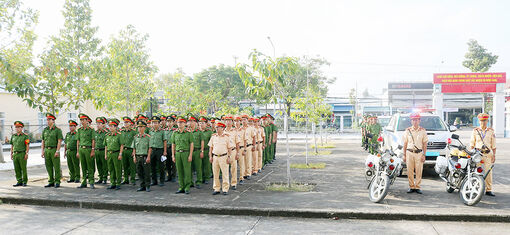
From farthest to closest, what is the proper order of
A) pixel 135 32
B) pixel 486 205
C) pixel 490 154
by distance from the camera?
pixel 135 32 < pixel 490 154 < pixel 486 205

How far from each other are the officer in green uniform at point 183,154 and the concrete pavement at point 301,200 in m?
0.32

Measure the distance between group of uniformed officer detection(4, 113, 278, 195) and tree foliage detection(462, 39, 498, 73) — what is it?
4581 centimetres

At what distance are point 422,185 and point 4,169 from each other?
14.3 m

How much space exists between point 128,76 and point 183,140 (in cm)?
688

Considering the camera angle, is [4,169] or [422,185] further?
[4,169]

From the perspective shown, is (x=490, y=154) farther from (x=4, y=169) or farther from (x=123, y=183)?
(x=4, y=169)

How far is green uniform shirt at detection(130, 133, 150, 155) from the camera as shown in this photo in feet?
29.9

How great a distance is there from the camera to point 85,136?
31.7 feet

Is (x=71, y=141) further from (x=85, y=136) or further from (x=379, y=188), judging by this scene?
(x=379, y=188)

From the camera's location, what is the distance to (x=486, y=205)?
7.02 meters

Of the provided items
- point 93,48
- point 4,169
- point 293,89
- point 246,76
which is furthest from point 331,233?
point 293,89

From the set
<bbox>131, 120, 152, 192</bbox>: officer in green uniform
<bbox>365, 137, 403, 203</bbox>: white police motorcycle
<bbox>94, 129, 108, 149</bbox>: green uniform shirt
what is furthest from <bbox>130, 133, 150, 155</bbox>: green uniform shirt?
<bbox>365, 137, 403, 203</bbox>: white police motorcycle

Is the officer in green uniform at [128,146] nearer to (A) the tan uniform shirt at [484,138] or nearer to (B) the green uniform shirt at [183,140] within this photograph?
(B) the green uniform shirt at [183,140]

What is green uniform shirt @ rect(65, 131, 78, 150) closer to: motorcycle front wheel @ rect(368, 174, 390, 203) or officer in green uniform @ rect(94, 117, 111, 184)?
officer in green uniform @ rect(94, 117, 111, 184)
